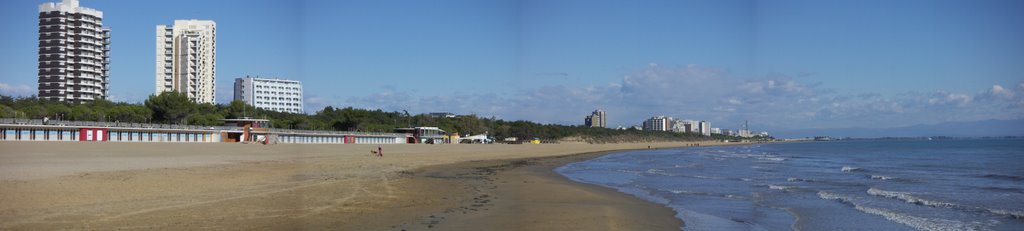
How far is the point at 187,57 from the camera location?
133375 millimetres

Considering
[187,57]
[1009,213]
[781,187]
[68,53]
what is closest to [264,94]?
[187,57]

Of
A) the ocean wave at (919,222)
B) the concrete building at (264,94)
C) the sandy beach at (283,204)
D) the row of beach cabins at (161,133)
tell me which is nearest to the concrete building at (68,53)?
the concrete building at (264,94)

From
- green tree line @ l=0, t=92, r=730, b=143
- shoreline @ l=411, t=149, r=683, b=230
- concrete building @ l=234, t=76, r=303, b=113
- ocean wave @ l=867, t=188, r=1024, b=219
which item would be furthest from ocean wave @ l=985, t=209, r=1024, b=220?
concrete building @ l=234, t=76, r=303, b=113

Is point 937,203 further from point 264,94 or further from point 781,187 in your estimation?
point 264,94

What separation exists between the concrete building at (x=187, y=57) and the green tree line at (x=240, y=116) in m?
41.2

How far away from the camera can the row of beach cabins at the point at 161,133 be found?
42.7 m

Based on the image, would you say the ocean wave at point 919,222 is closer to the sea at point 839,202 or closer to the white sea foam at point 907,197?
the sea at point 839,202

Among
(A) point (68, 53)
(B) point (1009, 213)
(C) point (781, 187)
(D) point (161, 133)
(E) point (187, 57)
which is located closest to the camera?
(B) point (1009, 213)

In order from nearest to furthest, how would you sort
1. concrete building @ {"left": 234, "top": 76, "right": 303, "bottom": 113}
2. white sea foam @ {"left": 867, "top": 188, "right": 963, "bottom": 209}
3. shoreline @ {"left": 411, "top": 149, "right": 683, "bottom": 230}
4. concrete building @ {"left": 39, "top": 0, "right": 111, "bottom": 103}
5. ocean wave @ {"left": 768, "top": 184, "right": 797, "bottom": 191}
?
shoreline @ {"left": 411, "top": 149, "right": 683, "bottom": 230}
white sea foam @ {"left": 867, "top": 188, "right": 963, "bottom": 209}
ocean wave @ {"left": 768, "top": 184, "right": 797, "bottom": 191}
concrete building @ {"left": 39, "top": 0, "right": 111, "bottom": 103}
concrete building @ {"left": 234, "top": 76, "right": 303, "bottom": 113}

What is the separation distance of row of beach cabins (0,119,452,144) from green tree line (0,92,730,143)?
5.61 m

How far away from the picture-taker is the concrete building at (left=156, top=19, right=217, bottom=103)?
13388cm

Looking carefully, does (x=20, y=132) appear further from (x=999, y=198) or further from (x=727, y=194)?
(x=999, y=198)

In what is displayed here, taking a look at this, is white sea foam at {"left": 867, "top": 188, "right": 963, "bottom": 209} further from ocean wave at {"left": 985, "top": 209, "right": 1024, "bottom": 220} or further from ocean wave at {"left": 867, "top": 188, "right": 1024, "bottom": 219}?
ocean wave at {"left": 985, "top": 209, "right": 1024, "bottom": 220}

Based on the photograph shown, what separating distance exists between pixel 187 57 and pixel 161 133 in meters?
89.7
